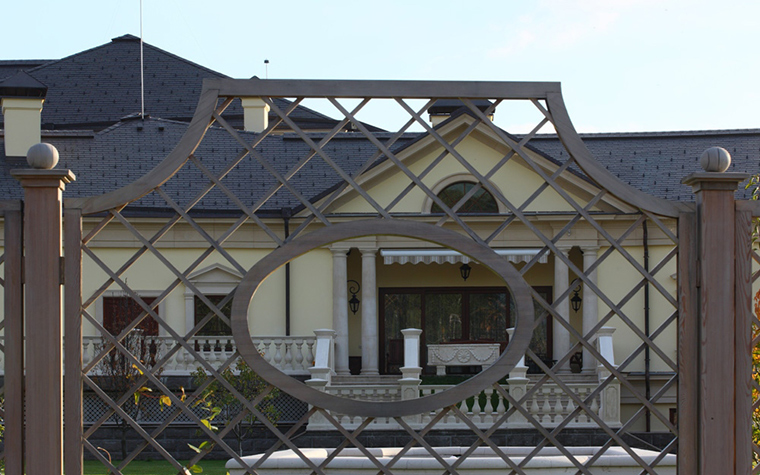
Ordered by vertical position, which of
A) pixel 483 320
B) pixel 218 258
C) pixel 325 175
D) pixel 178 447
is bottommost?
pixel 178 447

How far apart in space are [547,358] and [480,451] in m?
10.2

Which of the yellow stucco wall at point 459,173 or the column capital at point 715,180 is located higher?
the yellow stucco wall at point 459,173

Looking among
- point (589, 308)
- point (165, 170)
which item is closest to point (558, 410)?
point (589, 308)

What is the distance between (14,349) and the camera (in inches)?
218

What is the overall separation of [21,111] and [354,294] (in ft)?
28.2

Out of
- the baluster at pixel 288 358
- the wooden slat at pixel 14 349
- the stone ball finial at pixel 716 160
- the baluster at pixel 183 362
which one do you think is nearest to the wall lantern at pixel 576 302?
the baluster at pixel 288 358

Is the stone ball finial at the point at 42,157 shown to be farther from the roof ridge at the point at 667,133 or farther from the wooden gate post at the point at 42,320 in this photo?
the roof ridge at the point at 667,133

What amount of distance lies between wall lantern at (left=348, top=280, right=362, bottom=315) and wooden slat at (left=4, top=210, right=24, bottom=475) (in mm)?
15307

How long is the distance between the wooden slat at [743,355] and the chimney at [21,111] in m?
18.4

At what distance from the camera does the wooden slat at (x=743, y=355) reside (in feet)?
18.4

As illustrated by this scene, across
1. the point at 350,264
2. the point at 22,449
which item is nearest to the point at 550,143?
the point at 350,264

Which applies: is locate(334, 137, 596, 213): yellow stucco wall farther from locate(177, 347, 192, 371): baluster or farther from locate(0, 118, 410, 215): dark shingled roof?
locate(177, 347, 192, 371): baluster

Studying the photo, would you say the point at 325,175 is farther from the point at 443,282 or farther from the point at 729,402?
the point at 729,402

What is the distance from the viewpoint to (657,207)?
19.1 ft
